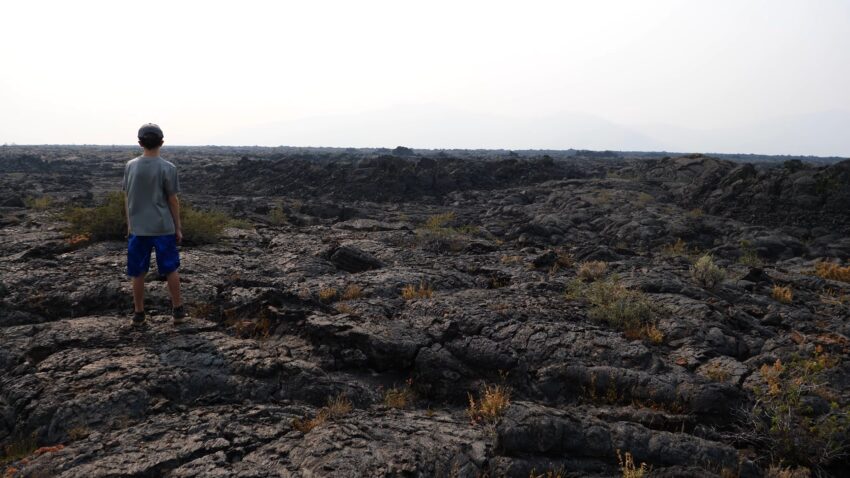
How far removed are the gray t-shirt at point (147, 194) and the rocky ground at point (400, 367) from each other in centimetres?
145

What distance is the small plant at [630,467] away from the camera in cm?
428

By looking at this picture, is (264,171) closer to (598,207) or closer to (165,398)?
(598,207)

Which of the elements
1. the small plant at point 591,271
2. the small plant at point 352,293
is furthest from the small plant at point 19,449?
the small plant at point 591,271

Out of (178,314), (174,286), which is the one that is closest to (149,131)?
(174,286)

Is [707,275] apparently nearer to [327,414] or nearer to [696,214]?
[327,414]

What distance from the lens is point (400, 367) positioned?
21.1 ft

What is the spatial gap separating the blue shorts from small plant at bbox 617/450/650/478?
5932mm

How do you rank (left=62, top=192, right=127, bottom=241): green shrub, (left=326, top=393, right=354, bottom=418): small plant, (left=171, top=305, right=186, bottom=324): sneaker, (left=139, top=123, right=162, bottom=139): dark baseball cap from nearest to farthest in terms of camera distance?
(left=326, top=393, right=354, bottom=418): small plant, (left=139, top=123, right=162, bottom=139): dark baseball cap, (left=171, top=305, right=186, bottom=324): sneaker, (left=62, top=192, right=127, bottom=241): green shrub

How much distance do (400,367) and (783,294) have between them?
29.5 ft

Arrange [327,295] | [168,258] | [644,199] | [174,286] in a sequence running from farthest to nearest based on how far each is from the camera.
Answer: [644,199] → [327,295] → [174,286] → [168,258]

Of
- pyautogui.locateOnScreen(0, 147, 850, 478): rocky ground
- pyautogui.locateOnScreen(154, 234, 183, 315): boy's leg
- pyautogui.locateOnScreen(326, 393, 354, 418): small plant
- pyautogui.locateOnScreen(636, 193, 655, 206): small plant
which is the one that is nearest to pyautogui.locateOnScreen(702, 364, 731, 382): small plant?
pyautogui.locateOnScreen(0, 147, 850, 478): rocky ground

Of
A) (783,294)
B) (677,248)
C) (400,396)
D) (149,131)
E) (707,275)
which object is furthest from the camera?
(677,248)

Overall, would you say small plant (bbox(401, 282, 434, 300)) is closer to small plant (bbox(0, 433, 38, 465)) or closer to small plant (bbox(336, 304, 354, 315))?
small plant (bbox(336, 304, 354, 315))

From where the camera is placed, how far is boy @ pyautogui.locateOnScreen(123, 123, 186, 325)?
621 centimetres
